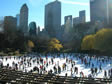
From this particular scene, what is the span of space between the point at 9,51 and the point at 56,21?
405ft

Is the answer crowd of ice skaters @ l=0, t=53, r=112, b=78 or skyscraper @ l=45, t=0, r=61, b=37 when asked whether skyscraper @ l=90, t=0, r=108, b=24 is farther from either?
crowd of ice skaters @ l=0, t=53, r=112, b=78

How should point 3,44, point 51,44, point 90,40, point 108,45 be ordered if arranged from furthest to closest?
point 51,44, point 3,44, point 90,40, point 108,45

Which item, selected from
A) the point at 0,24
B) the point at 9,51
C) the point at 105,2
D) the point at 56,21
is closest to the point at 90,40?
the point at 9,51

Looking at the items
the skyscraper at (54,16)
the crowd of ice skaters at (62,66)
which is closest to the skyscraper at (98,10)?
the skyscraper at (54,16)

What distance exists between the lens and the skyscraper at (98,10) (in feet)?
424

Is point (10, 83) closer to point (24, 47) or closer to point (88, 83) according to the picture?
point (88, 83)

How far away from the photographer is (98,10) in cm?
13550

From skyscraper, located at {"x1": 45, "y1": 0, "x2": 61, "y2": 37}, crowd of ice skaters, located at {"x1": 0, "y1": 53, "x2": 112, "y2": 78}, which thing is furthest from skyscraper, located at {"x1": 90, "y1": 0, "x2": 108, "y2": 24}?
crowd of ice skaters, located at {"x1": 0, "y1": 53, "x2": 112, "y2": 78}

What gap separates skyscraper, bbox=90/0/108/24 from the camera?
129 meters

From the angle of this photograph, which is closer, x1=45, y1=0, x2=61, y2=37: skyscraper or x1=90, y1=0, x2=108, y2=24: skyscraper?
x1=90, y1=0, x2=108, y2=24: skyscraper

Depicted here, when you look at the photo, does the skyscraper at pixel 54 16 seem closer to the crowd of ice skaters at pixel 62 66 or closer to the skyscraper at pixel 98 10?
the skyscraper at pixel 98 10

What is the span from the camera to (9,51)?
64.1 m

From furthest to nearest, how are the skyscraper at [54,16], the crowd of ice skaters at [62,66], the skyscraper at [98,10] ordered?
the skyscraper at [54,16], the skyscraper at [98,10], the crowd of ice skaters at [62,66]

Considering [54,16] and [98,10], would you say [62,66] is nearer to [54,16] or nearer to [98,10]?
[98,10]
